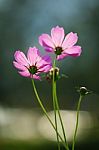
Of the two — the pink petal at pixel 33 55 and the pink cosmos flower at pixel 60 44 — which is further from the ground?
the pink cosmos flower at pixel 60 44

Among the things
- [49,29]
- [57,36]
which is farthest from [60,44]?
[49,29]

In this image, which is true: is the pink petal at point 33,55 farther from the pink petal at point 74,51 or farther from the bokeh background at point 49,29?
the bokeh background at point 49,29

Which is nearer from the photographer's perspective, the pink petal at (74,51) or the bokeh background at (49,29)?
the pink petal at (74,51)

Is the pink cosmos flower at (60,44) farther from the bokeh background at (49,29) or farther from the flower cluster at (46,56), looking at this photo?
the bokeh background at (49,29)

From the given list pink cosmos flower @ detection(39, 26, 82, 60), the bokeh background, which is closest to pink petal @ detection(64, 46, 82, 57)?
pink cosmos flower @ detection(39, 26, 82, 60)

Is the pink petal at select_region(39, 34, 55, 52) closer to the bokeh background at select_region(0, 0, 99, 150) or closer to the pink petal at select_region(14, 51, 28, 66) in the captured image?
the pink petal at select_region(14, 51, 28, 66)

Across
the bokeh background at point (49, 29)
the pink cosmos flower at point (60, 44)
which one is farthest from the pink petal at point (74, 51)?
the bokeh background at point (49, 29)

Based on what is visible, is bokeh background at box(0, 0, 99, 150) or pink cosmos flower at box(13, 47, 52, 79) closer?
pink cosmos flower at box(13, 47, 52, 79)

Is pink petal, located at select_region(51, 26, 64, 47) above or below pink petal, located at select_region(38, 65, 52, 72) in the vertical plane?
above
